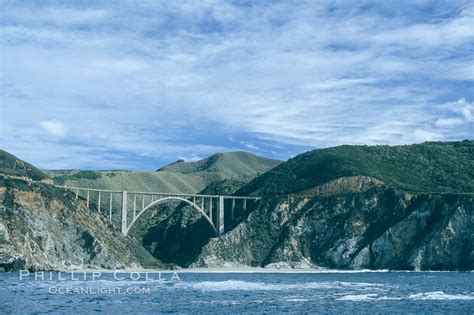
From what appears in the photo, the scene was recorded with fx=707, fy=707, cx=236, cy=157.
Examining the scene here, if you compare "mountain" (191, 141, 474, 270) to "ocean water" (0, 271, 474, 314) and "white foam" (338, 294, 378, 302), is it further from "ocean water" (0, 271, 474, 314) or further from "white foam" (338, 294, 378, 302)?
"white foam" (338, 294, 378, 302)

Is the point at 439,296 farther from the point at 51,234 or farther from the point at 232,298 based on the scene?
the point at 51,234

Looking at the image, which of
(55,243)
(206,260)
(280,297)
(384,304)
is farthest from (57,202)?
(384,304)

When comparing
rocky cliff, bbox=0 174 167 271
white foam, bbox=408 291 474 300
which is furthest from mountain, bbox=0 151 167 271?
white foam, bbox=408 291 474 300

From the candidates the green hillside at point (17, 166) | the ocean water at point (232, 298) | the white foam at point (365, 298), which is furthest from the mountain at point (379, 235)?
the white foam at point (365, 298)

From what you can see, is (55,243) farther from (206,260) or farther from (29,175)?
(206,260)

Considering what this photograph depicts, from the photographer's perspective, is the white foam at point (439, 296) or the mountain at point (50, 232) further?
the mountain at point (50, 232)

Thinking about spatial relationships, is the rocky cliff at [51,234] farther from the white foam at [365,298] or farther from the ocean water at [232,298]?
the white foam at [365,298]
